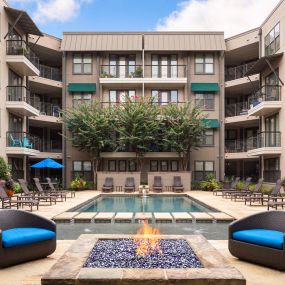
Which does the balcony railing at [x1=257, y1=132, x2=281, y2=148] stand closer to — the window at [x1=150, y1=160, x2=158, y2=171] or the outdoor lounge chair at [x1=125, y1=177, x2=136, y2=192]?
the outdoor lounge chair at [x1=125, y1=177, x2=136, y2=192]

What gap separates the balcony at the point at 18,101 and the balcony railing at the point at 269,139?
15447 millimetres

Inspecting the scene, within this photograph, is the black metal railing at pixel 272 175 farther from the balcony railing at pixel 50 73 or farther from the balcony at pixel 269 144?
the balcony railing at pixel 50 73

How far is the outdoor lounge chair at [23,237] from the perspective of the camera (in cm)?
657

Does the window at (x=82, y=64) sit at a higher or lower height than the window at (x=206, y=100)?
higher

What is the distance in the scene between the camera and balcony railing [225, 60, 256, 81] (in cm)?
3466

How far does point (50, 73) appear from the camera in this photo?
1406 inches

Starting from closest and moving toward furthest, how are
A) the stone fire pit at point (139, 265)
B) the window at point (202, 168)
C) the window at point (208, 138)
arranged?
the stone fire pit at point (139, 265)
the window at point (202, 168)
the window at point (208, 138)

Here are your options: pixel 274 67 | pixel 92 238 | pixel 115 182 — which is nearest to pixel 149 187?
pixel 115 182

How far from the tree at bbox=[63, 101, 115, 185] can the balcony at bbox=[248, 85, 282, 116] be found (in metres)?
10.6

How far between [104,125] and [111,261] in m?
25.6

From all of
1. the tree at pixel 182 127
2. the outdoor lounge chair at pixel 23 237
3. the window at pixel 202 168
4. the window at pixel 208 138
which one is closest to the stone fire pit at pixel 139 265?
the outdoor lounge chair at pixel 23 237

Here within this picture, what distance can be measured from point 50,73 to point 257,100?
17296 mm

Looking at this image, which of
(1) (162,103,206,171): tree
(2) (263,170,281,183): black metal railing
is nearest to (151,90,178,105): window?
(1) (162,103,206,171): tree

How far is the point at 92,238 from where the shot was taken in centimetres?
760
